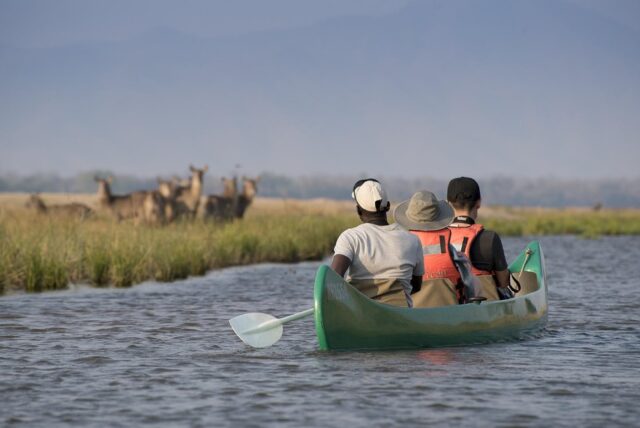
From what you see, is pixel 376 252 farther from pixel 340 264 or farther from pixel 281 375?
pixel 281 375

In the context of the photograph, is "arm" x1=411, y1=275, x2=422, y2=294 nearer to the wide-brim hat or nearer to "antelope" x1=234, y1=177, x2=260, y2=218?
the wide-brim hat

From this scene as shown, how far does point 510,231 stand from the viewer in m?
48.3

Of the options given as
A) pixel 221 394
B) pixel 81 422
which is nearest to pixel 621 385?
pixel 221 394

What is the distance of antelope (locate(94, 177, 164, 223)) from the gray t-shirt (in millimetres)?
19400

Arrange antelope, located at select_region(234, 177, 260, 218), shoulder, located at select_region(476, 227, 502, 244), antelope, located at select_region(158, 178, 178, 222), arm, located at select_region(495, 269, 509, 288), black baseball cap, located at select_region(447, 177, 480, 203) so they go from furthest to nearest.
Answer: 1. antelope, located at select_region(234, 177, 260, 218)
2. antelope, located at select_region(158, 178, 178, 222)
3. arm, located at select_region(495, 269, 509, 288)
4. shoulder, located at select_region(476, 227, 502, 244)
5. black baseball cap, located at select_region(447, 177, 480, 203)

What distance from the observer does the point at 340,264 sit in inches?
391

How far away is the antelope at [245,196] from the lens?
36281 mm

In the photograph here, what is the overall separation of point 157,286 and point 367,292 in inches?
368

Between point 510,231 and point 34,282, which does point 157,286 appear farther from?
point 510,231

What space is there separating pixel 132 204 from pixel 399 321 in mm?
23189

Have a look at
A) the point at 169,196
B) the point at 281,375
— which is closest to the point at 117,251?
the point at 281,375

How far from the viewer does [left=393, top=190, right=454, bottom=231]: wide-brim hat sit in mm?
10344

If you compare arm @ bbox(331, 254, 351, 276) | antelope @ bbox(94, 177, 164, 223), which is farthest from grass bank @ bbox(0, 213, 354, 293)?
arm @ bbox(331, 254, 351, 276)

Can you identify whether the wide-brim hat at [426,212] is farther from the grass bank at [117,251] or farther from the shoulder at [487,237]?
the grass bank at [117,251]
